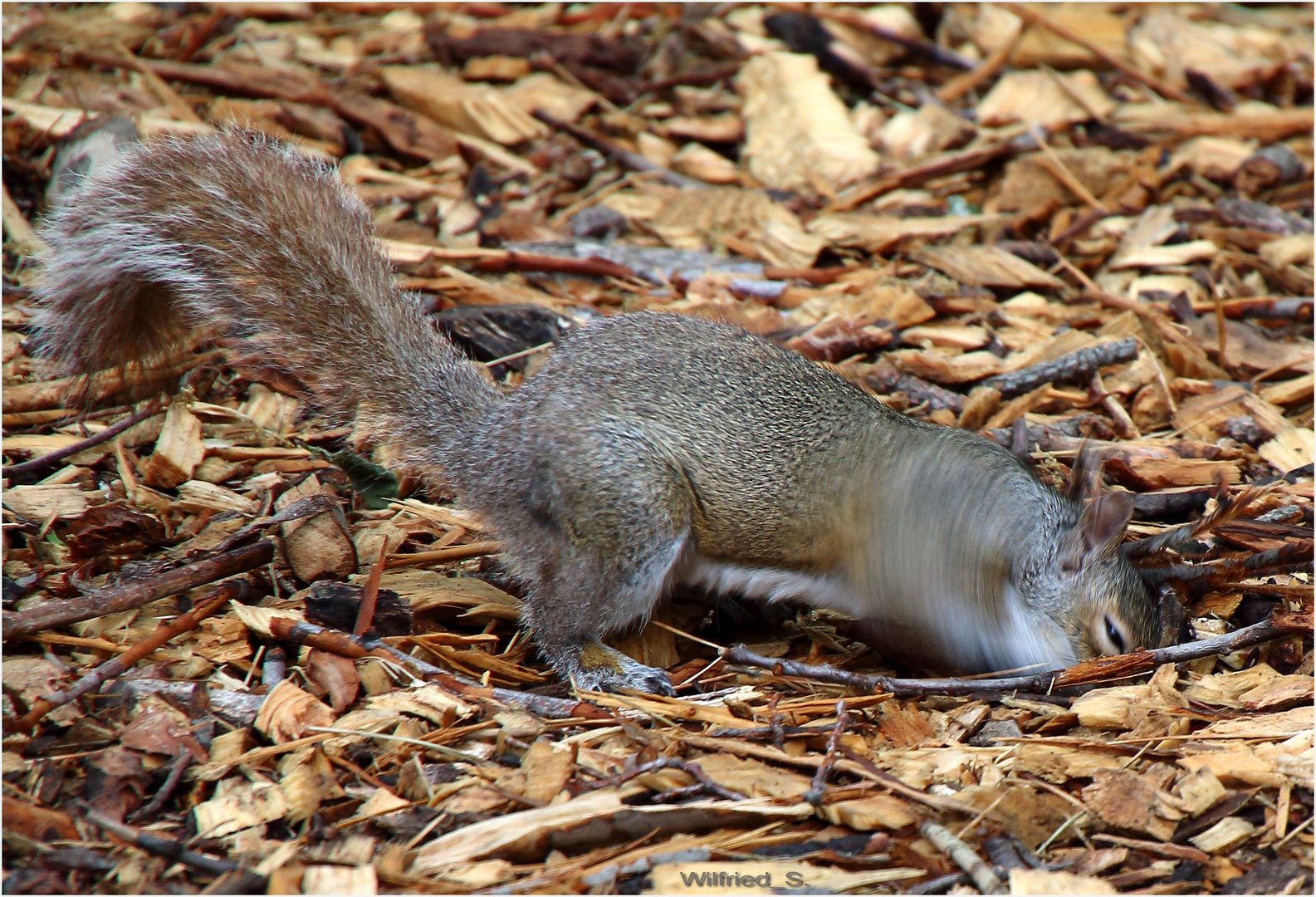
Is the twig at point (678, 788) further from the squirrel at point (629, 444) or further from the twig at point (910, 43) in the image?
the twig at point (910, 43)

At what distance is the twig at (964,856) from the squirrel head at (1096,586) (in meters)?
1.10

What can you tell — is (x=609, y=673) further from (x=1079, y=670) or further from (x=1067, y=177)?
(x=1067, y=177)

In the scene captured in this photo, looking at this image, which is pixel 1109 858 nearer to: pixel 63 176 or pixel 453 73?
pixel 63 176

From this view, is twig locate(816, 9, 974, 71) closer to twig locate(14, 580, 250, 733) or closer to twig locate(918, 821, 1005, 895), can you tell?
twig locate(14, 580, 250, 733)

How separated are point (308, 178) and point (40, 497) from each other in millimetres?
1348

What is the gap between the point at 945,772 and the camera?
2.96 metres

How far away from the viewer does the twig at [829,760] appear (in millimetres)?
2807

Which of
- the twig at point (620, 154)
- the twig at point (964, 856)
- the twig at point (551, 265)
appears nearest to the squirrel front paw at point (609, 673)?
the twig at point (964, 856)

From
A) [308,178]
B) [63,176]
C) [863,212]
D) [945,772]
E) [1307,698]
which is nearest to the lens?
[945,772]

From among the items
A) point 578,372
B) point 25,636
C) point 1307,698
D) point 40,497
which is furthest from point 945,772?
point 40,497

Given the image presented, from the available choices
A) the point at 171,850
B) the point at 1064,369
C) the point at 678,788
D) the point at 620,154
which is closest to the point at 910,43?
the point at 620,154

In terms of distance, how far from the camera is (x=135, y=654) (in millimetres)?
3127

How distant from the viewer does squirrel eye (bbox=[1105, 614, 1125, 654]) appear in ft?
11.5

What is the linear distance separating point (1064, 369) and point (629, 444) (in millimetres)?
2200
